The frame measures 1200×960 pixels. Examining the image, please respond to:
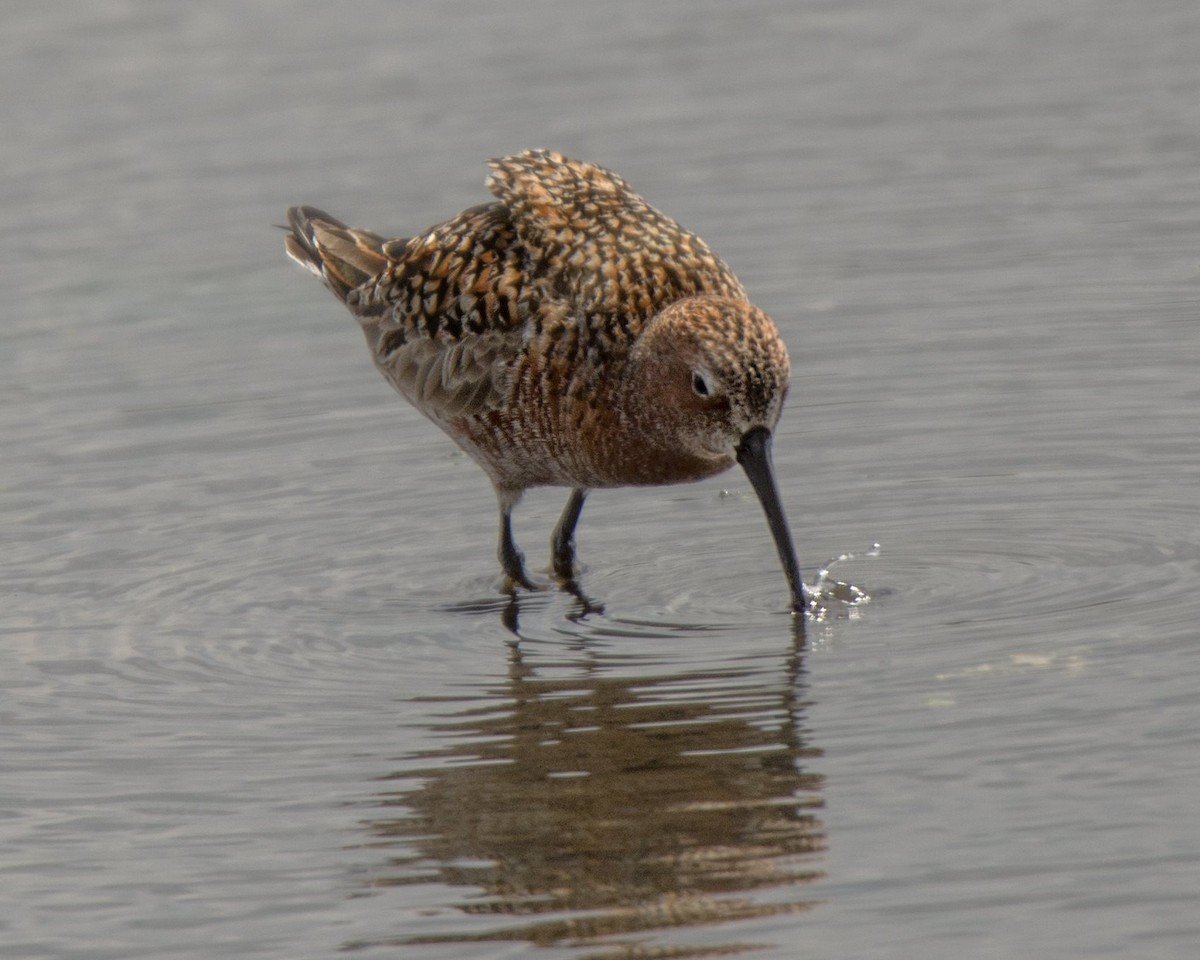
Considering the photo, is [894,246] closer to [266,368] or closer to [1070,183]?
[1070,183]

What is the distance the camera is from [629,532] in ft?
32.2

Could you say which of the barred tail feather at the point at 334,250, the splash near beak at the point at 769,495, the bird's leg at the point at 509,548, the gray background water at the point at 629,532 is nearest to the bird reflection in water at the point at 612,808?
the gray background water at the point at 629,532

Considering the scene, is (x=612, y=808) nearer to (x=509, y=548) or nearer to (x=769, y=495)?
(x=769, y=495)

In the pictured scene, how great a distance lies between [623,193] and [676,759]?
10.9 ft

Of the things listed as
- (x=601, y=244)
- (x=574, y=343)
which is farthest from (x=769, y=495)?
(x=601, y=244)

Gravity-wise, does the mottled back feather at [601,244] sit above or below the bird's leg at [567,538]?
above

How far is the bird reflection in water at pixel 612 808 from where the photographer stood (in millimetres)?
6016

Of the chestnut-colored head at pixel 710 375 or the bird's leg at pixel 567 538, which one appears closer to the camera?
the chestnut-colored head at pixel 710 375

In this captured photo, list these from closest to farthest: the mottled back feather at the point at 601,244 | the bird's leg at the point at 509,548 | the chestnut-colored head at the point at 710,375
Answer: the chestnut-colored head at the point at 710,375
the mottled back feather at the point at 601,244
the bird's leg at the point at 509,548

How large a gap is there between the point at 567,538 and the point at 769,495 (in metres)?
1.54

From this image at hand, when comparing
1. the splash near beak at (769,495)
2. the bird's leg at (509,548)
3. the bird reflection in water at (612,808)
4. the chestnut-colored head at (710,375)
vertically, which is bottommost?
the bird reflection in water at (612,808)

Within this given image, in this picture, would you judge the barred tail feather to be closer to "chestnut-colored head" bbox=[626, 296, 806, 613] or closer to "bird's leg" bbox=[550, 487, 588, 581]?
"bird's leg" bbox=[550, 487, 588, 581]

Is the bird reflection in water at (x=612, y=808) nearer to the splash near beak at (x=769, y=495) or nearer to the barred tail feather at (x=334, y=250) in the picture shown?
the splash near beak at (x=769, y=495)

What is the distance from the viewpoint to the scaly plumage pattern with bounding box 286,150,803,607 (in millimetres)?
8289
